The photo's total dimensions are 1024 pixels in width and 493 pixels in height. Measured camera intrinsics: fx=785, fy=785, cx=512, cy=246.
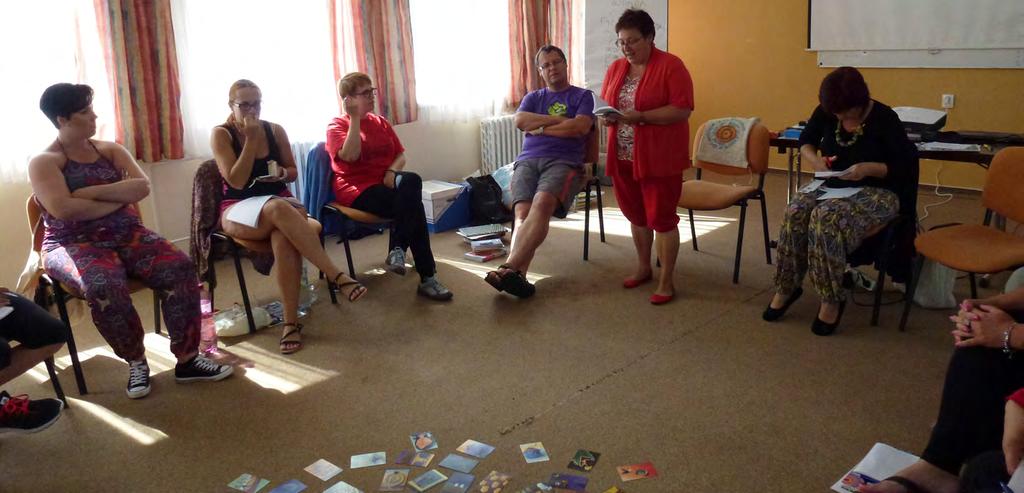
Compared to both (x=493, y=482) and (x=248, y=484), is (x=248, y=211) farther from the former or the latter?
(x=493, y=482)

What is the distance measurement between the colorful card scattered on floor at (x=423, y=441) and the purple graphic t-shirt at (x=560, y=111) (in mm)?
1811

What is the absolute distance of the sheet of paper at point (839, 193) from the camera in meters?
3.09

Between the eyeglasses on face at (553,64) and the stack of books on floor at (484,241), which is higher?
the eyeglasses on face at (553,64)

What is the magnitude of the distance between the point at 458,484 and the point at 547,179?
1895mm

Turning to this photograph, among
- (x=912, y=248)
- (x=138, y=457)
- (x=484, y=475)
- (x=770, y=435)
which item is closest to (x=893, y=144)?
(x=912, y=248)

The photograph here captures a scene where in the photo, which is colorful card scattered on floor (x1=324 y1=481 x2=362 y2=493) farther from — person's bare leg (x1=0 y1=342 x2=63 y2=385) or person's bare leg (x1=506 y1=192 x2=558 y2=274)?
person's bare leg (x1=506 y1=192 x2=558 y2=274)

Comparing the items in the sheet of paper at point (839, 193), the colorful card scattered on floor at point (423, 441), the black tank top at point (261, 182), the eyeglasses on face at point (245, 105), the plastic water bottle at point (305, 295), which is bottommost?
the colorful card scattered on floor at point (423, 441)

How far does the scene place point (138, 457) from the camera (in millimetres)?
2383

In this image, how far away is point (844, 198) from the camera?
3.08 meters

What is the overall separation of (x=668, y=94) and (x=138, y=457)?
2.42 metres

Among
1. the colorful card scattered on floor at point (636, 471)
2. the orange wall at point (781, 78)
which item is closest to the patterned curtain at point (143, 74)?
the colorful card scattered on floor at point (636, 471)

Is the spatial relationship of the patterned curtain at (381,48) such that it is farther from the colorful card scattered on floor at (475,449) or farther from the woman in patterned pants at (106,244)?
the colorful card scattered on floor at (475,449)

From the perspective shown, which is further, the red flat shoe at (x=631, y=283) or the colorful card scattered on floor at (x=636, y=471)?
the red flat shoe at (x=631, y=283)

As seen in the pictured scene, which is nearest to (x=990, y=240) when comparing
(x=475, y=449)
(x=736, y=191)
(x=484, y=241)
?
→ (x=736, y=191)
